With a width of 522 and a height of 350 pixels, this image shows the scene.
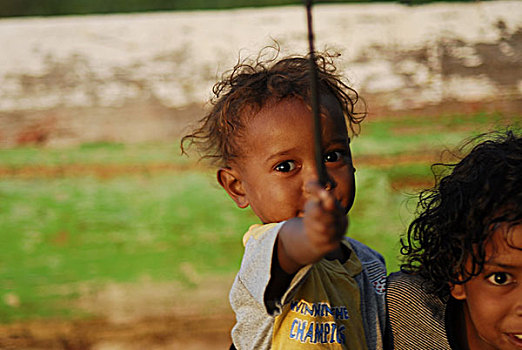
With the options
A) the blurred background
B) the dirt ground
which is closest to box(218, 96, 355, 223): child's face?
the dirt ground

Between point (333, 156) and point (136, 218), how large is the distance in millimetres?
1765

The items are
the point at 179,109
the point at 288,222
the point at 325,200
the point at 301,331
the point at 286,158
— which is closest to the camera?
the point at 325,200

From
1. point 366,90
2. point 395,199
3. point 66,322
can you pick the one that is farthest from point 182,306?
point 366,90

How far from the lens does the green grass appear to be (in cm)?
254

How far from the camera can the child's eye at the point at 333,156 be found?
1.17 m

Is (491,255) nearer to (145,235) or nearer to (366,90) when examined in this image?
(145,235)

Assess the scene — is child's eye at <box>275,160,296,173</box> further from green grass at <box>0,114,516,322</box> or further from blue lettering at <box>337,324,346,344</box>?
green grass at <box>0,114,516,322</box>

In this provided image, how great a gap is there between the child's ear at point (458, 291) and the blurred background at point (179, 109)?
1536mm

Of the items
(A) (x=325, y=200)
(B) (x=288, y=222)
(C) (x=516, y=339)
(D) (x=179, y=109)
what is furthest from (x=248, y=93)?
(D) (x=179, y=109)

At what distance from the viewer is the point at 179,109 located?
3.06 m

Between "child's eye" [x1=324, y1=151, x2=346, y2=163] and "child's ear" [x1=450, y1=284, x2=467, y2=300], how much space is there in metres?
0.30

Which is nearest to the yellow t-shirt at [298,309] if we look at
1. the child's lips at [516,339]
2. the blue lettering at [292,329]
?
the blue lettering at [292,329]

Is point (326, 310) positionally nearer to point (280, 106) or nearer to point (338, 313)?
point (338, 313)

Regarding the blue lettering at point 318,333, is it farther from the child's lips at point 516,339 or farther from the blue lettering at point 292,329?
the child's lips at point 516,339
